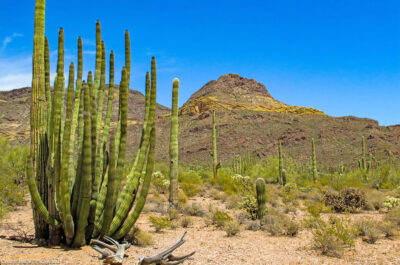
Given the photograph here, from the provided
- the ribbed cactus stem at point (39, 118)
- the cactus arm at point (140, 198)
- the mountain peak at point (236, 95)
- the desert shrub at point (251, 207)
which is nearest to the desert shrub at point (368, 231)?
the desert shrub at point (251, 207)

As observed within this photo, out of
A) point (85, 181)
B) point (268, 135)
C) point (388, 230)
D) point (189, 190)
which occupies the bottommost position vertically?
point (388, 230)

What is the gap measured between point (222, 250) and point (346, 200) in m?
8.01

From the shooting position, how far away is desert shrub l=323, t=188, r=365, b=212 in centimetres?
1320

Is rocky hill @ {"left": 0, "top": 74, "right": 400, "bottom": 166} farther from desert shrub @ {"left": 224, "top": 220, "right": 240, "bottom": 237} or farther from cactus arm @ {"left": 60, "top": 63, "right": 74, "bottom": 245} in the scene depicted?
cactus arm @ {"left": 60, "top": 63, "right": 74, "bottom": 245}

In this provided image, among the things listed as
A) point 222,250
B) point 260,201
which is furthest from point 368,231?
point 222,250

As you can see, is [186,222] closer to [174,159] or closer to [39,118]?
[174,159]

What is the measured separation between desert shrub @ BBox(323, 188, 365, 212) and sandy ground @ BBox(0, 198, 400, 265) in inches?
179

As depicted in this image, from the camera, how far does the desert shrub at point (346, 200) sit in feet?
43.3

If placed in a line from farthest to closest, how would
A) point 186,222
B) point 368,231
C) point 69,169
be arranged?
point 186,222 → point 368,231 → point 69,169

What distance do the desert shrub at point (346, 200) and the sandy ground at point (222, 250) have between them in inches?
179

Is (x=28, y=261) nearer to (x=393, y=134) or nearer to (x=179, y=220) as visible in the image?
(x=179, y=220)

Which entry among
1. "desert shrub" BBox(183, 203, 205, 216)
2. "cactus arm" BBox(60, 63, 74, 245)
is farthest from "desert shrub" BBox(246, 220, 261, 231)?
"cactus arm" BBox(60, 63, 74, 245)

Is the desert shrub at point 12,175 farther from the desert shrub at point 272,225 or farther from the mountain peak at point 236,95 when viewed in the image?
the mountain peak at point 236,95

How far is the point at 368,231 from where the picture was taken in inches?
325
